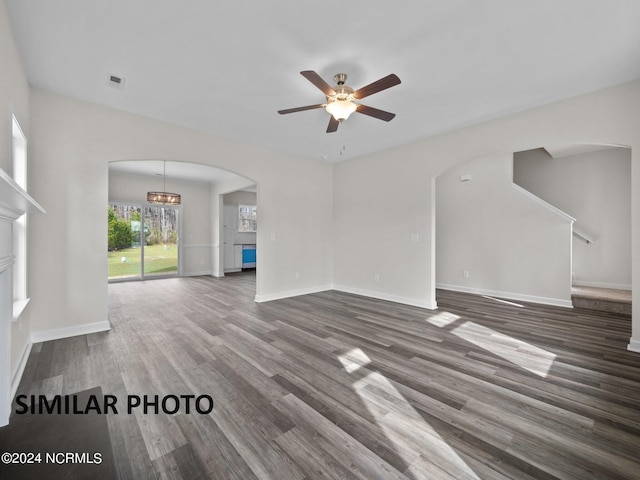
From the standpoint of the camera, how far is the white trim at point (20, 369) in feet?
6.98

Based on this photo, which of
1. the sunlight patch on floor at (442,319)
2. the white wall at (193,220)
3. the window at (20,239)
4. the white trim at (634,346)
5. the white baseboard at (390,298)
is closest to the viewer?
the window at (20,239)

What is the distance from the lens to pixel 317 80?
2361mm

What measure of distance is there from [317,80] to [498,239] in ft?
16.0

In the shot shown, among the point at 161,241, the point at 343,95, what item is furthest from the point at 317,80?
the point at 161,241

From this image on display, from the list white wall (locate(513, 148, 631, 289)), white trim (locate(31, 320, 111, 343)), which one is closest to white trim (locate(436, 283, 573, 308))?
white wall (locate(513, 148, 631, 289))

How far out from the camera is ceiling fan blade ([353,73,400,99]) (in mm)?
2316

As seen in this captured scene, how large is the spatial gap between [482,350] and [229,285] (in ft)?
18.2

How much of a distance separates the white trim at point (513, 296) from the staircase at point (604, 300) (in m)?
0.17

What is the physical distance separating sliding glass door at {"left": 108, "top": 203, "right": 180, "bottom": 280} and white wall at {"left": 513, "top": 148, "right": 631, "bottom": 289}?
974 centimetres

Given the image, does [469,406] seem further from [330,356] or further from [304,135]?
[304,135]

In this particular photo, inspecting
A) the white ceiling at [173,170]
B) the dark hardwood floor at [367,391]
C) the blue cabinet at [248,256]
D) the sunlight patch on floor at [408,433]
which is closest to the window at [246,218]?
the blue cabinet at [248,256]

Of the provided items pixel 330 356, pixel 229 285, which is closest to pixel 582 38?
pixel 330 356

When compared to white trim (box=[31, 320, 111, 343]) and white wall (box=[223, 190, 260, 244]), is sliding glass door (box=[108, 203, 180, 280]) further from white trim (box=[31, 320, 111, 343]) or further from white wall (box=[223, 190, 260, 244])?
white trim (box=[31, 320, 111, 343])

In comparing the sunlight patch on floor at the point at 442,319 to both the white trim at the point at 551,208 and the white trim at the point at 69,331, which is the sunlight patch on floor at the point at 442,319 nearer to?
the white trim at the point at 551,208
